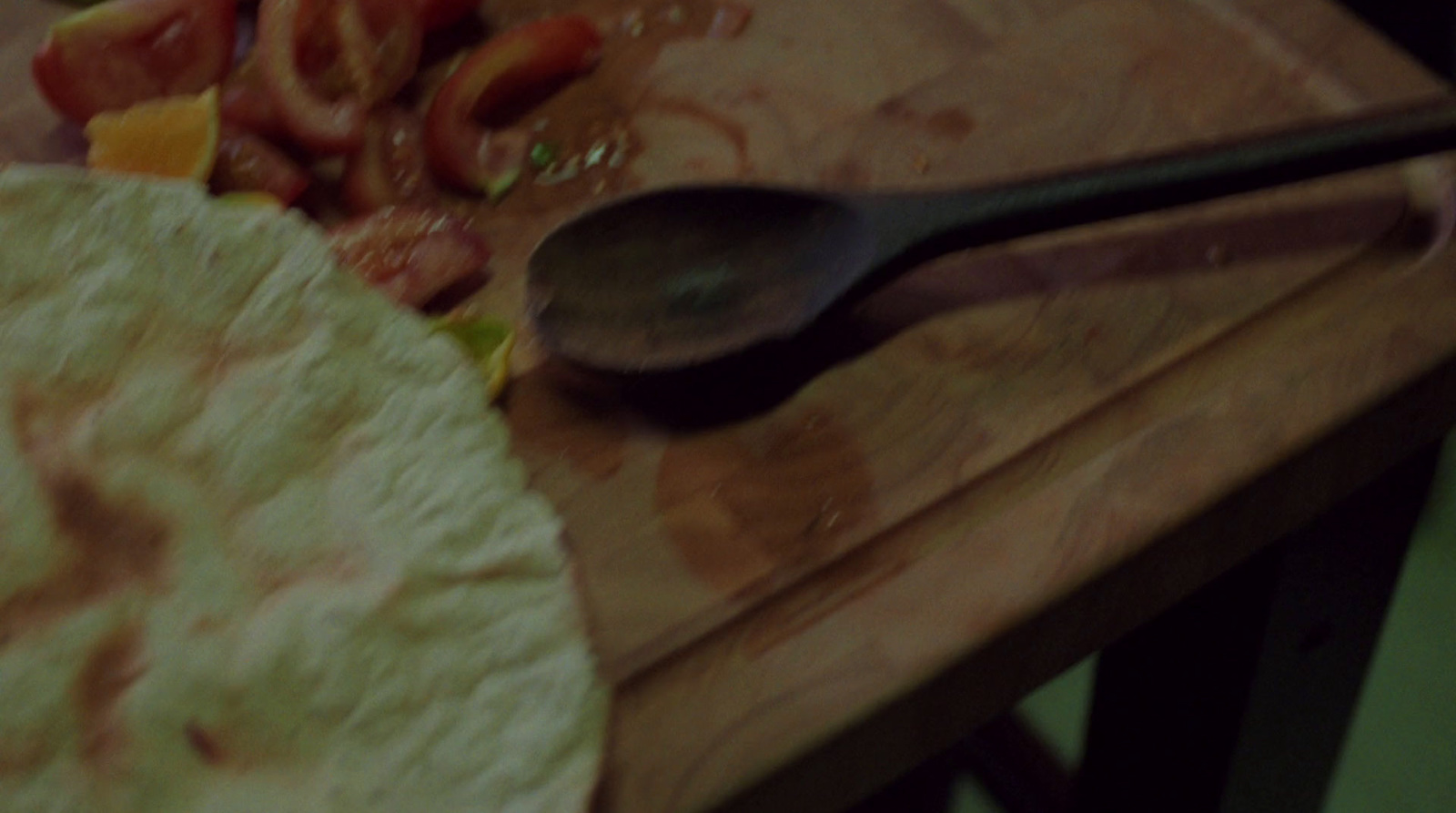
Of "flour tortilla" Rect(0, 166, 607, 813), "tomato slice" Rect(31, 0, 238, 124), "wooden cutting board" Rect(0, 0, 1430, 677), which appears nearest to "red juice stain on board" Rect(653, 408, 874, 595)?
"wooden cutting board" Rect(0, 0, 1430, 677)

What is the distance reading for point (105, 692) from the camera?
2.50 ft

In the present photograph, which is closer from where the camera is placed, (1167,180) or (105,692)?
(105,692)

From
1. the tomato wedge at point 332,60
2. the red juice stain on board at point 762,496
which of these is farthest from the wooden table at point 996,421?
the tomato wedge at point 332,60

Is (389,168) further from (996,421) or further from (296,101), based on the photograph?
(996,421)

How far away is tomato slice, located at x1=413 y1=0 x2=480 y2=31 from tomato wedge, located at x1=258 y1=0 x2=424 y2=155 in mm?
17

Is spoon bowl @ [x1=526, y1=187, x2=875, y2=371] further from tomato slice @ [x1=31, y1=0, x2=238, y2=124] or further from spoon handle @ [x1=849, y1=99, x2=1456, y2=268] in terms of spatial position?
tomato slice @ [x1=31, y1=0, x2=238, y2=124]

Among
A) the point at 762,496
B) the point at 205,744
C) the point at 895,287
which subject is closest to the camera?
the point at 205,744

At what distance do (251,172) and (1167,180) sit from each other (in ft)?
2.19

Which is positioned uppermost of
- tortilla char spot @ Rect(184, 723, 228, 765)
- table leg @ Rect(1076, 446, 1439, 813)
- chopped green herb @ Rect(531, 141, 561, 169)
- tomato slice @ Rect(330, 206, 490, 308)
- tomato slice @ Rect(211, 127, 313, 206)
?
tomato slice @ Rect(211, 127, 313, 206)

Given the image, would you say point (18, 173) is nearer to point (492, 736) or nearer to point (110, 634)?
point (110, 634)

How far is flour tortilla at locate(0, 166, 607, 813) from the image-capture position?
2.43 ft

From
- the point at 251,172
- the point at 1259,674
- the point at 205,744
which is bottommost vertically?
the point at 1259,674

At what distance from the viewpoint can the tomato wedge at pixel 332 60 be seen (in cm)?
110

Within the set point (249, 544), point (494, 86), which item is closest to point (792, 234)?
point (494, 86)
